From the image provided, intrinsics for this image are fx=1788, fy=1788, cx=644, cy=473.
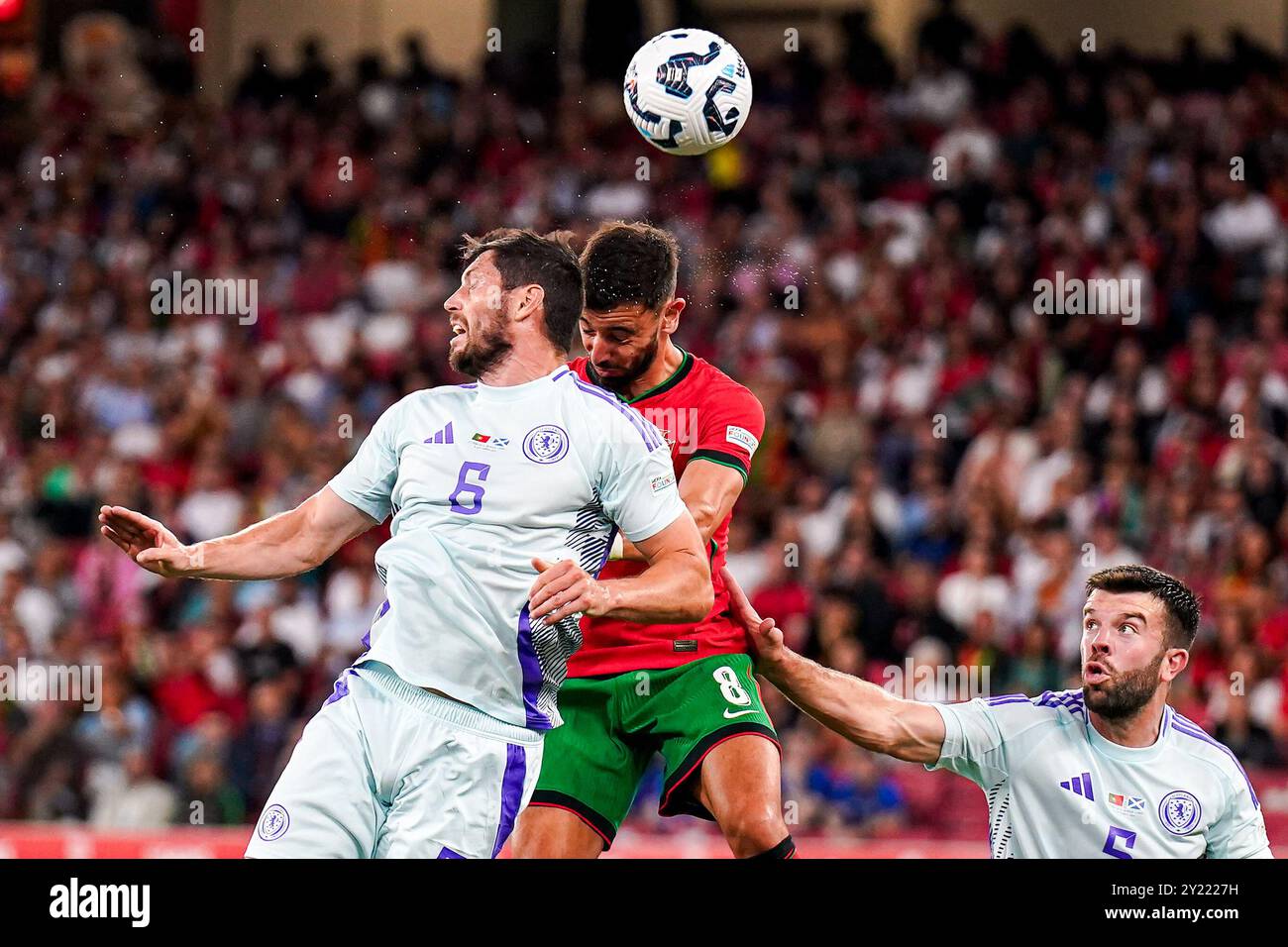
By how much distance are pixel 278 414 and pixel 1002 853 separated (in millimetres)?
8806

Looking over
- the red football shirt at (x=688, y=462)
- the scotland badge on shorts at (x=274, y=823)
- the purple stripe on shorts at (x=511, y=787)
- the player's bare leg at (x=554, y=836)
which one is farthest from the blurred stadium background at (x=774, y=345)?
the scotland badge on shorts at (x=274, y=823)

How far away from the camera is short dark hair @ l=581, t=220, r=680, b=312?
6.18m

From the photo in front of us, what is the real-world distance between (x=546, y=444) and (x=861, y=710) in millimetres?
1387

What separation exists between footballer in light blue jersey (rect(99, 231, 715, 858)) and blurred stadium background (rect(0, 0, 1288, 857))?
9.26ft

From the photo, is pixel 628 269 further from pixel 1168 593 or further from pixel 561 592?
pixel 1168 593

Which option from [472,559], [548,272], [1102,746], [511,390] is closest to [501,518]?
[472,559]

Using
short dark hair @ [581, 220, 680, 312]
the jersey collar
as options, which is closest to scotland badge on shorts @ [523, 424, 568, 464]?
the jersey collar

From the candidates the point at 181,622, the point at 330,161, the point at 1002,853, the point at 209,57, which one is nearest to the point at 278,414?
the point at 181,622

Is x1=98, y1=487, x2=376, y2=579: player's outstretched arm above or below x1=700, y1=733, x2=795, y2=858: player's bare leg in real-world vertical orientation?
above

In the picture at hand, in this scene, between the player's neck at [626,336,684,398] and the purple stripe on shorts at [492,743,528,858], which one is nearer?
the purple stripe on shorts at [492,743,528,858]

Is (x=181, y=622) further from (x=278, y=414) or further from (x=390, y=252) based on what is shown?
(x=390, y=252)

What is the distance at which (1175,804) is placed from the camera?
5.68 meters

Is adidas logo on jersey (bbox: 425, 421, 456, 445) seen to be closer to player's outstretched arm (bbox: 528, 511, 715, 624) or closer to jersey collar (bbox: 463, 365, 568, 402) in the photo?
jersey collar (bbox: 463, 365, 568, 402)
